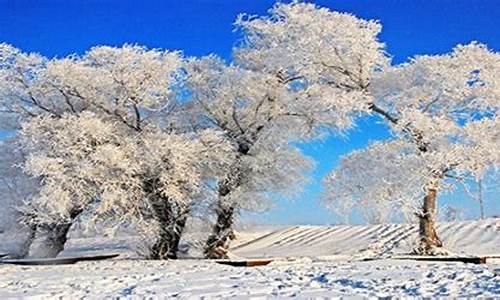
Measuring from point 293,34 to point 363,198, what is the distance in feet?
17.1

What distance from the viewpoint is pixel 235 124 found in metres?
21.1

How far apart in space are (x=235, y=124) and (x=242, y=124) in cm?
22

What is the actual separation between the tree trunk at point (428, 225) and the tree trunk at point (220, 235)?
5.67m

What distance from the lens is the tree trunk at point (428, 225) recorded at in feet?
65.5

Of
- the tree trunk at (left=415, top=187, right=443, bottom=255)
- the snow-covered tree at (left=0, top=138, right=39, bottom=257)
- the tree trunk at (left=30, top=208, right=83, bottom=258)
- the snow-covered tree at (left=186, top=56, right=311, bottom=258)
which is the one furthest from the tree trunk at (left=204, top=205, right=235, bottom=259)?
the snow-covered tree at (left=0, top=138, right=39, bottom=257)

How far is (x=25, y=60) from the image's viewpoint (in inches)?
Result: 776

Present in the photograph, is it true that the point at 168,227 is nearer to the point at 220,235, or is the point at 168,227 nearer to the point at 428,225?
the point at 220,235

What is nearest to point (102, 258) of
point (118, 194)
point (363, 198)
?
point (118, 194)

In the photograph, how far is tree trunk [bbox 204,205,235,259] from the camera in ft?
68.2

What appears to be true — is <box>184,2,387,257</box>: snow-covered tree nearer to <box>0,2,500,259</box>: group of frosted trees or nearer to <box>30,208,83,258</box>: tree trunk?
<box>0,2,500,259</box>: group of frosted trees

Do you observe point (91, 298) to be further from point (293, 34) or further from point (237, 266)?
point (293, 34)

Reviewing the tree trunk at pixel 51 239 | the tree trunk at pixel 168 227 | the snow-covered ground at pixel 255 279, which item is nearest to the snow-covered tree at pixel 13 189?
the tree trunk at pixel 51 239

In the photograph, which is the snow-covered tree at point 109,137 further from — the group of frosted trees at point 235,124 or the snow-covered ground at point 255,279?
the snow-covered ground at point 255,279

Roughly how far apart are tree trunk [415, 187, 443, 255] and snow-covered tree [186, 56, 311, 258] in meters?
4.38
